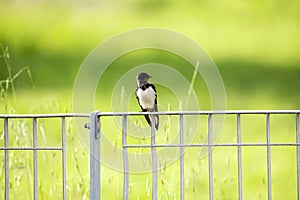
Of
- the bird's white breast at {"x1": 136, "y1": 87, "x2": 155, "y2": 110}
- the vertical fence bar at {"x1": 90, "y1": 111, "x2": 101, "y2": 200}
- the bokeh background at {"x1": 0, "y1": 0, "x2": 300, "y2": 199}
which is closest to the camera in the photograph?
the vertical fence bar at {"x1": 90, "y1": 111, "x2": 101, "y2": 200}

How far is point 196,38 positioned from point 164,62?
0.63 feet

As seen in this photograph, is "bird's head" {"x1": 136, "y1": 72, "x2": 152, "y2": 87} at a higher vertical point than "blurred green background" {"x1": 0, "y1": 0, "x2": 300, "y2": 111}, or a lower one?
lower

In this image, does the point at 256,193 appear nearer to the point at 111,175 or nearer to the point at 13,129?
the point at 111,175

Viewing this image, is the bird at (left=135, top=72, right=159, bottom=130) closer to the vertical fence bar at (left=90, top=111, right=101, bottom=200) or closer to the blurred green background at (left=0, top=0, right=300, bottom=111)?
the blurred green background at (left=0, top=0, right=300, bottom=111)

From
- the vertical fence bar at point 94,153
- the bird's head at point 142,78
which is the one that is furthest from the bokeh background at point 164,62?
the vertical fence bar at point 94,153

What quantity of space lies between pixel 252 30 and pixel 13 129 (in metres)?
1.25

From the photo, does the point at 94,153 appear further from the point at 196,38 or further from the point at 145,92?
the point at 196,38

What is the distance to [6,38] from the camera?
3.38 metres

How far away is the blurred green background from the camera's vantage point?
3.34m

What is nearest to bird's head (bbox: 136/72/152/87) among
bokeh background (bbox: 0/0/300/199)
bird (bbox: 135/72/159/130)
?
bird (bbox: 135/72/159/130)

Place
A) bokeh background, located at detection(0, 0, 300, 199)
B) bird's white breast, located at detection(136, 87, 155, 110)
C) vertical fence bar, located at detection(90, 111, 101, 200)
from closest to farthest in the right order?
vertical fence bar, located at detection(90, 111, 101, 200) < bird's white breast, located at detection(136, 87, 155, 110) < bokeh background, located at detection(0, 0, 300, 199)

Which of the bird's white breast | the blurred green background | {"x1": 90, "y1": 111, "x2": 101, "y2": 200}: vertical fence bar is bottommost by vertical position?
{"x1": 90, "y1": 111, "x2": 101, "y2": 200}: vertical fence bar

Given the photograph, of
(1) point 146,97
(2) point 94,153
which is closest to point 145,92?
(1) point 146,97

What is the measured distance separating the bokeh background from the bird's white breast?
1.11ft
